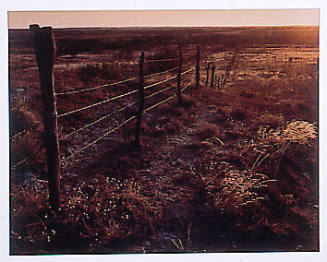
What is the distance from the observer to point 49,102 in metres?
2.85

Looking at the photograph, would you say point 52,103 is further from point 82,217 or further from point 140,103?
point 82,217

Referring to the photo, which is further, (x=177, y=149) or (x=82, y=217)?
(x=177, y=149)

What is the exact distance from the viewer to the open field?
2861 mm

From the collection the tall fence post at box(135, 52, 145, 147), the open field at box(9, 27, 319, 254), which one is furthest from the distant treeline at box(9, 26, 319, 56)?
the tall fence post at box(135, 52, 145, 147)

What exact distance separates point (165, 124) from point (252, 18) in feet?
3.21

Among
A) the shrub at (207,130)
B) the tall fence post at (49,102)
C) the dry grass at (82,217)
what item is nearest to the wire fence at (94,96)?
the tall fence post at (49,102)

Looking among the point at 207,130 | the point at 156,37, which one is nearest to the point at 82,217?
the point at 207,130

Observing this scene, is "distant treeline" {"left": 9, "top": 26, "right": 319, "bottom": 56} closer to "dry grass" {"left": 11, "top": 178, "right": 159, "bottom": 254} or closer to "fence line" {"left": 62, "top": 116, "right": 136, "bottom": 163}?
"fence line" {"left": 62, "top": 116, "right": 136, "bottom": 163}

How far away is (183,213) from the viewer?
2.93m

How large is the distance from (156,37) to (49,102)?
0.88 m

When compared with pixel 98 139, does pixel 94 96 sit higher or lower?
higher

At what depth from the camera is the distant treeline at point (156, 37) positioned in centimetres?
285
